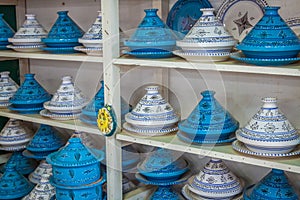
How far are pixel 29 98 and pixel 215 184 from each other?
0.82 m

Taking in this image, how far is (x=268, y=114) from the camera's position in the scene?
126cm

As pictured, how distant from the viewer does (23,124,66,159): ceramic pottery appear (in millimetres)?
1822

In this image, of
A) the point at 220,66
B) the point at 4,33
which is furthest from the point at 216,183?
the point at 4,33

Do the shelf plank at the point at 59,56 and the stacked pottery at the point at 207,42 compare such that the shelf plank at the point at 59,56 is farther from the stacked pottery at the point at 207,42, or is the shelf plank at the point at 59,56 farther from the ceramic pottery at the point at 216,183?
the ceramic pottery at the point at 216,183

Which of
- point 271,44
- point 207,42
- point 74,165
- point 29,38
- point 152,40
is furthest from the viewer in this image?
point 29,38

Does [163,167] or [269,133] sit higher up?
[269,133]

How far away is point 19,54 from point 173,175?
2.48 ft

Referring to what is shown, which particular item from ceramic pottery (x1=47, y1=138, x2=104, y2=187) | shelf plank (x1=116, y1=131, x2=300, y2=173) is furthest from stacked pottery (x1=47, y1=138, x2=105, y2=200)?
shelf plank (x1=116, y1=131, x2=300, y2=173)

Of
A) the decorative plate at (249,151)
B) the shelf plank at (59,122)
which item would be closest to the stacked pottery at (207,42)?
the decorative plate at (249,151)

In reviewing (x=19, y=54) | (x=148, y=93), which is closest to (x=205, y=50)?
(x=148, y=93)

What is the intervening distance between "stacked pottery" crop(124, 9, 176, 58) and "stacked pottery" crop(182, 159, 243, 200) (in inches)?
14.9

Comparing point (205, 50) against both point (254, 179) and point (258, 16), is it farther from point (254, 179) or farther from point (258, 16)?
point (254, 179)

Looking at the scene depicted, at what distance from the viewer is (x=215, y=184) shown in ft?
4.61

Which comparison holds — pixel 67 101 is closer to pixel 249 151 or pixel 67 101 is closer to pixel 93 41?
pixel 93 41
